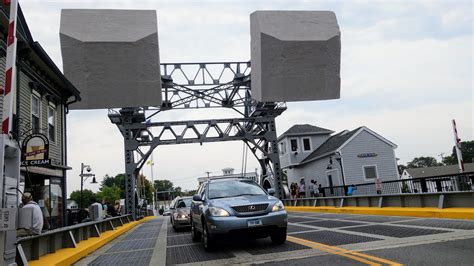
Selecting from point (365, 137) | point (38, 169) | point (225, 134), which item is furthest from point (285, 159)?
point (38, 169)

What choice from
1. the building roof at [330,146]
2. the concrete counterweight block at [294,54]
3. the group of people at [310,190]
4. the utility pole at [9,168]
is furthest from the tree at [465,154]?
the utility pole at [9,168]

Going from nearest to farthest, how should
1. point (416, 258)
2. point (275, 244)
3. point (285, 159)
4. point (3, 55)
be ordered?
point (416, 258) → point (275, 244) → point (3, 55) → point (285, 159)

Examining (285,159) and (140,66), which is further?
(285,159)

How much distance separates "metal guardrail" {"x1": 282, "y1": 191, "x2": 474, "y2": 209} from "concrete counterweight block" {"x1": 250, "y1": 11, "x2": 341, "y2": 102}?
335 inches

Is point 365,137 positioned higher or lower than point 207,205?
higher

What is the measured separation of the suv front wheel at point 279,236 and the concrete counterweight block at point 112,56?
59.9ft

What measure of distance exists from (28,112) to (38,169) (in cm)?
209

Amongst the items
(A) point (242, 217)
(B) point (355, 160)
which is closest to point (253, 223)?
(A) point (242, 217)

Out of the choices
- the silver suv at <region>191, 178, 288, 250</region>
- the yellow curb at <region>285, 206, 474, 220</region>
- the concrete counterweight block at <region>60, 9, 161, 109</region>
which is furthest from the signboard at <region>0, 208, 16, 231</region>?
the concrete counterweight block at <region>60, 9, 161, 109</region>

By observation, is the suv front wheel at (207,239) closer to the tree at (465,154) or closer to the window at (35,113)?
the window at (35,113)

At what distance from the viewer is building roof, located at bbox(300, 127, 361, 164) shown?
3400 centimetres

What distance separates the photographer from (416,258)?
232 inches

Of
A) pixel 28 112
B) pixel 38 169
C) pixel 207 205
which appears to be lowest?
pixel 207 205

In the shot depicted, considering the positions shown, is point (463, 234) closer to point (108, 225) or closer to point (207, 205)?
point (207, 205)
